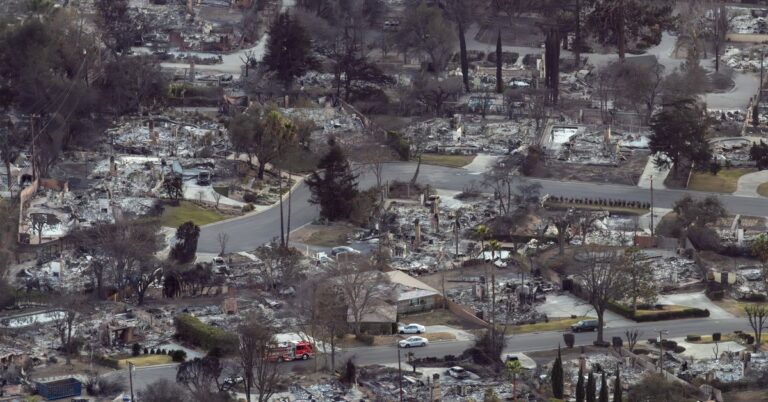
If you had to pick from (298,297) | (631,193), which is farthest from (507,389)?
(631,193)

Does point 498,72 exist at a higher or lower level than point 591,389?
higher

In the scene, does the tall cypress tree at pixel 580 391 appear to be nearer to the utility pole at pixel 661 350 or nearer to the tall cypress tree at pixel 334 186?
the utility pole at pixel 661 350

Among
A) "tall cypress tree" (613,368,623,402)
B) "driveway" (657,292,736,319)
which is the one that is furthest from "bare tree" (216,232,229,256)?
"tall cypress tree" (613,368,623,402)

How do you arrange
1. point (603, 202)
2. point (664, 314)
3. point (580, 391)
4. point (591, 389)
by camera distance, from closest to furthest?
point (591, 389) < point (580, 391) < point (664, 314) < point (603, 202)

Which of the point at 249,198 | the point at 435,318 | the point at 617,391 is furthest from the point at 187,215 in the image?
the point at 617,391

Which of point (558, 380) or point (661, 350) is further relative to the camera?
point (661, 350)

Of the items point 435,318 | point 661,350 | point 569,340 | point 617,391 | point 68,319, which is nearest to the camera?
point 617,391

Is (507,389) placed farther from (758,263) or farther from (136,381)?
(758,263)

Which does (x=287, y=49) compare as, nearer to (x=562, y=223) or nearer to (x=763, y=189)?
(x=763, y=189)

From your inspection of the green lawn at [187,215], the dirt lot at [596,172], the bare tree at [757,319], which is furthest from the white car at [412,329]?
the dirt lot at [596,172]
